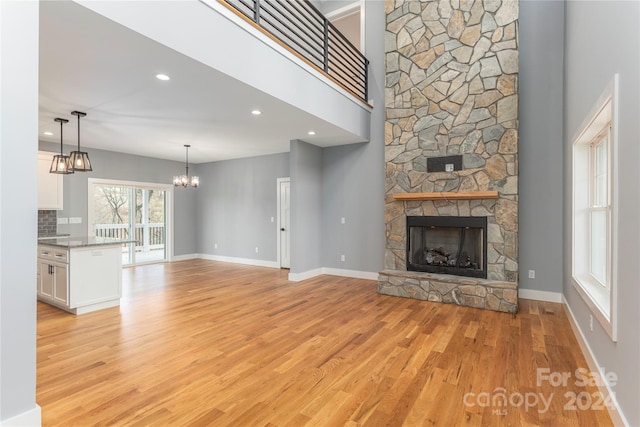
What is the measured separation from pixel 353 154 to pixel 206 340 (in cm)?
428

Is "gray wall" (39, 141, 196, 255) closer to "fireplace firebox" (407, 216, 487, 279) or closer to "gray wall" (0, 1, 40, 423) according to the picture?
"gray wall" (0, 1, 40, 423)

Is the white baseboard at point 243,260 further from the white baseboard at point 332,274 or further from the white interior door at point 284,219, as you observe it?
the white baseboard at point 332,274

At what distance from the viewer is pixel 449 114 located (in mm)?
5043

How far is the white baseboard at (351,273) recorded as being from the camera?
20.0 feet

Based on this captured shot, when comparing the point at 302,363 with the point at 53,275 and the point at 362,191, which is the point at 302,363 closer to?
the point at 53,275

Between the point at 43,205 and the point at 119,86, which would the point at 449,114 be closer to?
the point at 119,86

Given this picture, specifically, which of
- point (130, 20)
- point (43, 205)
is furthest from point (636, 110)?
point (43, 205)

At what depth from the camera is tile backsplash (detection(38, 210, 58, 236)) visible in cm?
591

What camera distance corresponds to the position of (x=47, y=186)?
5.64 metres

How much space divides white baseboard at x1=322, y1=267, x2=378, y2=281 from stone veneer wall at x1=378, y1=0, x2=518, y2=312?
743 millimetres

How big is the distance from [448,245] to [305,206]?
2.64 meters

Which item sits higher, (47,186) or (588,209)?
(47,186)

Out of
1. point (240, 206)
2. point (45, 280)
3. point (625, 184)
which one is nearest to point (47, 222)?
point (45, 280)

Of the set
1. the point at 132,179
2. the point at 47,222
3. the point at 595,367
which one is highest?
the point at 132,179
